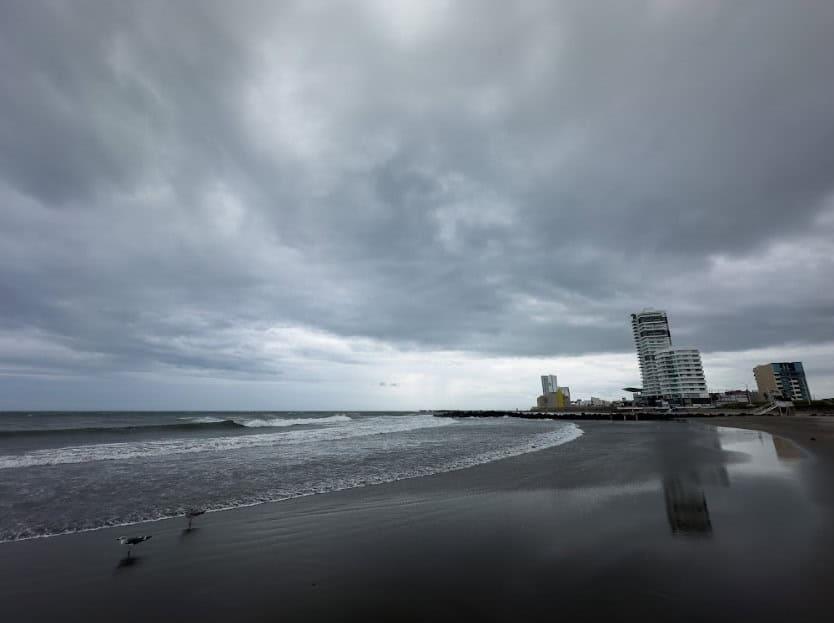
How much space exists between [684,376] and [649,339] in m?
27.1

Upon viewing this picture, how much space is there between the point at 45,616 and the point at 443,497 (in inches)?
320

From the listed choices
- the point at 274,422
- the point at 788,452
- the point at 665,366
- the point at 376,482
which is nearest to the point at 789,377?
the point at 665,366

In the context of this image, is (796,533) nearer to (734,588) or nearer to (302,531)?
(734,588)

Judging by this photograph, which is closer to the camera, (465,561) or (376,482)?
(465,561)

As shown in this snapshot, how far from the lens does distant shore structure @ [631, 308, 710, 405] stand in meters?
131

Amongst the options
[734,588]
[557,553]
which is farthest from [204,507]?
[734,588]

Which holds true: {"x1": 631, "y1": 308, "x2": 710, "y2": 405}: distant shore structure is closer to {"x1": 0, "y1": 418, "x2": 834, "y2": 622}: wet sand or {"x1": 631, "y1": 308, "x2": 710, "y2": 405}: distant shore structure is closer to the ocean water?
the ocean water

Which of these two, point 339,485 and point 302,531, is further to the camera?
point 339,485

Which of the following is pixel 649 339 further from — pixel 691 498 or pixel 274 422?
pixel 691 498

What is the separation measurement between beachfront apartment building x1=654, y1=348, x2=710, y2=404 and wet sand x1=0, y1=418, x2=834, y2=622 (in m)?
145

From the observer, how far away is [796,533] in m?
6.89

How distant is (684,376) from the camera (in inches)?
5221

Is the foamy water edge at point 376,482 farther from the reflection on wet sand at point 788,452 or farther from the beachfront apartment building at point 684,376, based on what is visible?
the beachfront apartment building at point 684,376

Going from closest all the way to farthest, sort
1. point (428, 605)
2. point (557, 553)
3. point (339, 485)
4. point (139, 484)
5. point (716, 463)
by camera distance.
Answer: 1. point (428, 605)
2. point (557, 553)
3. point (339, 485)
4. point (139, 484)
5. point (716, 463)
